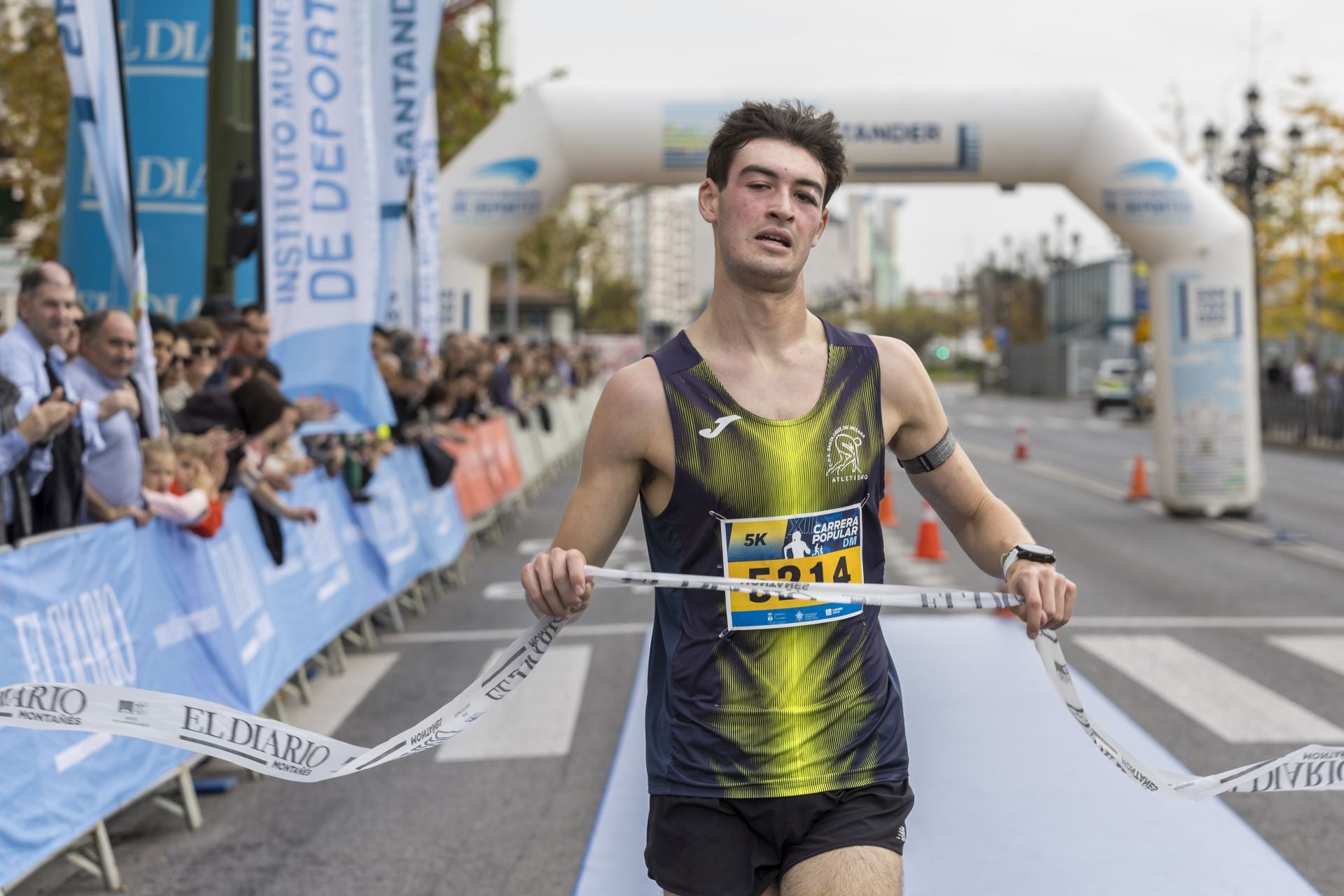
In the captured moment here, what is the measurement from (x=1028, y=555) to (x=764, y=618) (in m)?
0.52

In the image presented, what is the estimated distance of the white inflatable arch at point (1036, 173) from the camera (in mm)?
17094

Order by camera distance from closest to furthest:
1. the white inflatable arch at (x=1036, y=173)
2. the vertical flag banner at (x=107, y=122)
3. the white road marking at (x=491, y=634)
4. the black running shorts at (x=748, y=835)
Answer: the black running shorts at (x=748, y=835) < the vertical flag banner at (x=107, y=122) < the white road marking at (x=491, y=634) < the white inflatable arch at (x=1036, y=173)

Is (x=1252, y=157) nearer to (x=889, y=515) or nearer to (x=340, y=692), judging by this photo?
(x=889, y=515)

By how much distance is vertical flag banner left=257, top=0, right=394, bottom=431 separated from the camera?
1127 cm

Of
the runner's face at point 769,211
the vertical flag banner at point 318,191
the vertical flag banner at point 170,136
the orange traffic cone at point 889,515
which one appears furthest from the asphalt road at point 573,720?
the vertical flag banner at point 170,136

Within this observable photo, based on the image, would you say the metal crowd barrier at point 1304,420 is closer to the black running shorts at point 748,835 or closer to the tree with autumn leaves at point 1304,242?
the tree with autumn leaves at point 1304,242

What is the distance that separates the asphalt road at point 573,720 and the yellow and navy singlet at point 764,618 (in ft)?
→ 9.67

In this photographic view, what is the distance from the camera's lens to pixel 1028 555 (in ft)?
9.96

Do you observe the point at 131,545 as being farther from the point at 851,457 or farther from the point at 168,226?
the point at 168,226

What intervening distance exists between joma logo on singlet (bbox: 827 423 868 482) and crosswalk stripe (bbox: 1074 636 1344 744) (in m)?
5.29

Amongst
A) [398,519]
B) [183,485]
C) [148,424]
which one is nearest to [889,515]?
[398,519]

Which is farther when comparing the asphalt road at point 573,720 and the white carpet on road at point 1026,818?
the asphalt road at point 573,720

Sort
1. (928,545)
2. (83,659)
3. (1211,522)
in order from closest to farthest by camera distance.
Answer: (83,659)
(928,545)
(1211,522)

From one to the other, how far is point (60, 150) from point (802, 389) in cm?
2258
